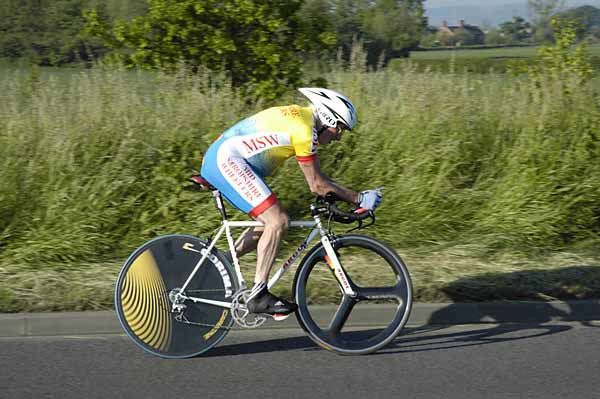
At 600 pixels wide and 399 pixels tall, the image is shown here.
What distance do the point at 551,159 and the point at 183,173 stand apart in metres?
3.81

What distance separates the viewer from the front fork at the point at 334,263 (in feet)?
19.6

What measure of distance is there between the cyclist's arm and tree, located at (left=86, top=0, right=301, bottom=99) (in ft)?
17.7

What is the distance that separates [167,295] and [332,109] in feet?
5.38

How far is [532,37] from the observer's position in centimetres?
1401

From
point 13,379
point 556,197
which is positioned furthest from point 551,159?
point 13,379

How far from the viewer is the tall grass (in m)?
8.42

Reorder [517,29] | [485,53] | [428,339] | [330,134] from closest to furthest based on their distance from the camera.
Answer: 1. [330,134]
2. [428,339]
3. [517,29]
4. [485,53]

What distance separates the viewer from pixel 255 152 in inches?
227

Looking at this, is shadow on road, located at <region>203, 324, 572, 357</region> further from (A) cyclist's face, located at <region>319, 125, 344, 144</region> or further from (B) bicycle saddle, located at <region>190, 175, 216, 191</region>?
(A) cyclist's face, located at <region>319, 125, 344, 144</region>

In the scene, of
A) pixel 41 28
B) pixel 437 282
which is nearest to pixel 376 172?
pixel 437 282

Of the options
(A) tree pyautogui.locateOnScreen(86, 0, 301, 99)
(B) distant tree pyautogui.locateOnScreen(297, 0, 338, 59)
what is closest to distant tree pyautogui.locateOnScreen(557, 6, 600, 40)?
(B) distant tree pyautogui.locateOnScreen(297, 0, 338, 59)

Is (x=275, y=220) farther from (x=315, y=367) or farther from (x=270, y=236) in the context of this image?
(x=315, y=367)

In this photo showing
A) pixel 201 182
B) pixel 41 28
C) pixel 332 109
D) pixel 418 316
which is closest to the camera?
pixel 332 109

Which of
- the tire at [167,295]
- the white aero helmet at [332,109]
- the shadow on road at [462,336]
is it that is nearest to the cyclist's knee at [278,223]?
the tire at [167,295]
